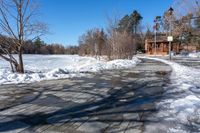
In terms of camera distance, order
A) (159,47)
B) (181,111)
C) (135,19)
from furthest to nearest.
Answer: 1. (135,19)
2. (159,47)
3. (181,111)

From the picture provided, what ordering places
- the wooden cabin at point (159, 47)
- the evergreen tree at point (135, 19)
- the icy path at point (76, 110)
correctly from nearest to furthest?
the icy path at point (76, 110)
the wooden cabin at point (159, 47)
the evergreen tree at point (135, 19)

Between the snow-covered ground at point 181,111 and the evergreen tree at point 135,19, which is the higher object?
the evergreen tree at point 135,19

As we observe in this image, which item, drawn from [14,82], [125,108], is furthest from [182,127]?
[14,82]

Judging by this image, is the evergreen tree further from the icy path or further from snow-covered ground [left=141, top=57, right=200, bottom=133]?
snow-covered ground [left=141, top=57, right=200, bottom=133]

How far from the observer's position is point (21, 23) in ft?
40.9

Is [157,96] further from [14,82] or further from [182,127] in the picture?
[14,82]

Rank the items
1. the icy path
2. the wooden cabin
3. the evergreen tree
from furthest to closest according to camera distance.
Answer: the evergreen tree < the wooden cabin < the icy path

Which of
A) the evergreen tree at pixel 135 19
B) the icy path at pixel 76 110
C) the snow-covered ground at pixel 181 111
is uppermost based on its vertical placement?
the evergreen tree at pixel 135 19

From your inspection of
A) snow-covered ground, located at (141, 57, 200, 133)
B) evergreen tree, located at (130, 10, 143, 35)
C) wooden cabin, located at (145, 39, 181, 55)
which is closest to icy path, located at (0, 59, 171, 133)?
snow-covered ground, located at (141, 57, 200, 133)

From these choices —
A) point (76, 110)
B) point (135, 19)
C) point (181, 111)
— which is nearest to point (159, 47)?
point (135, 19)

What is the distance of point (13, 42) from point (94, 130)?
9904 millimetres

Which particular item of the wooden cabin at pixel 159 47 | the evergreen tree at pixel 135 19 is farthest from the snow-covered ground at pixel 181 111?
the evergreen tree at pixel 135 19

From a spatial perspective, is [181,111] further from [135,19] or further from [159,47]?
[135,19]

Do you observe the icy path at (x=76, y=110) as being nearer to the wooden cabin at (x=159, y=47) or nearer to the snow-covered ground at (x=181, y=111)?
the snow-covered ground at (x=181, y=111)
